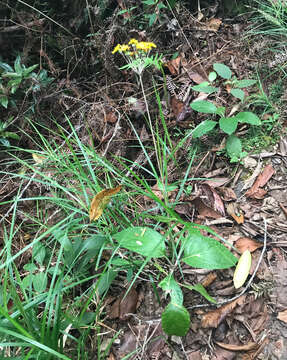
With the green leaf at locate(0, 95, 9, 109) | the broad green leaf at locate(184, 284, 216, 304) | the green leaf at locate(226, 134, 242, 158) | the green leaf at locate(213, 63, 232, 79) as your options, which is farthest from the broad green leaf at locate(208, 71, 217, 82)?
the green leaf at locate(0, 95, 9, 109)

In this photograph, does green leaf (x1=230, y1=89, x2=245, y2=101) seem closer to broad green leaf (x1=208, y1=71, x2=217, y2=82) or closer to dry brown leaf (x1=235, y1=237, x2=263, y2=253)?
broad green leaf (x1=208, y1=71, x2=217, y2=82)

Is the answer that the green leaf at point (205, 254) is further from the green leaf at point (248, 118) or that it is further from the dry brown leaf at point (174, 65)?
the dry brown leaf at point (174, 65)

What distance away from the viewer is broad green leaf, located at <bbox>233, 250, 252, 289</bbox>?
109 centimetres

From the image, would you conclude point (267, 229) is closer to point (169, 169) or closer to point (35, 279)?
point (169, 169)

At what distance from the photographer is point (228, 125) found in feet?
4.47

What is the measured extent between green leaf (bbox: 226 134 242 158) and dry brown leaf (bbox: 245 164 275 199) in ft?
0.46

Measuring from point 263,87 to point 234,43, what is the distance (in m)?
0.45

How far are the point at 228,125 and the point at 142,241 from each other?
70 centimetres

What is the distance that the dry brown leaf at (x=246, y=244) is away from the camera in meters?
1.17

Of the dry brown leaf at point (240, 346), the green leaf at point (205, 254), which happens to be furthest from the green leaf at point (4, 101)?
the dry brown leaf at point (240, 346)

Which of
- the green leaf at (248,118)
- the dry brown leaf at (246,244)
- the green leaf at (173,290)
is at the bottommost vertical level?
the dry brown leaf at (246,244)

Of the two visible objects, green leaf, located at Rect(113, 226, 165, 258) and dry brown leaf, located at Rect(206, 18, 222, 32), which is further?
dry brown leaf, located at Rect(206, 18, 222, 32)

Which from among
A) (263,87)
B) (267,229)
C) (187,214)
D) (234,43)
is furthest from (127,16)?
(267,229)

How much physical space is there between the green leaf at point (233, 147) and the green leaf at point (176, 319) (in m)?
0.76
